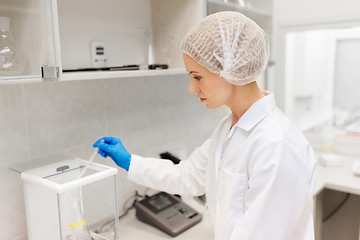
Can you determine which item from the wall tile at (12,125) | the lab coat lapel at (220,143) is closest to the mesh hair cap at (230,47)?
the lab coat lapel at (220,143)

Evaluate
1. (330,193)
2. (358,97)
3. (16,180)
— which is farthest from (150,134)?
(358,97)

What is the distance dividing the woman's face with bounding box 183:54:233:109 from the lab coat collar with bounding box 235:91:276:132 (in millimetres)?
92

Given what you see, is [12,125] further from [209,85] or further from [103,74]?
[209,85]

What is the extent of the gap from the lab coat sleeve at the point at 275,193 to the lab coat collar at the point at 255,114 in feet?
0.38

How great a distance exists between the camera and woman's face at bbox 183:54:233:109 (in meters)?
1.11

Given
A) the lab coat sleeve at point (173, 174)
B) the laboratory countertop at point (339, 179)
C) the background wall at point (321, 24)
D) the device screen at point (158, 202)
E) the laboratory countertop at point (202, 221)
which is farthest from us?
the background wall at point (321, 24)

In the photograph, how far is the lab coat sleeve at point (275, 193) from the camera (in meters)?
1.00

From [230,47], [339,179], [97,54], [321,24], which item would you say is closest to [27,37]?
[97,54]

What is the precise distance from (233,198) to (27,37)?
2.79 feet

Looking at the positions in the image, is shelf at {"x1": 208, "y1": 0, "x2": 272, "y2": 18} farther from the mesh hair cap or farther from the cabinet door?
the cabinet door

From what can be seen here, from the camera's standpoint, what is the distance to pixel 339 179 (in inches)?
76.7

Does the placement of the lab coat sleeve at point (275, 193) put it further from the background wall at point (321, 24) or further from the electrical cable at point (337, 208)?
the electrical cable at point (337, 208)

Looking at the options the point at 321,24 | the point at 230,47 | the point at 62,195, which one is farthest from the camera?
the point at 321,24

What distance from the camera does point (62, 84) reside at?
142 cm
